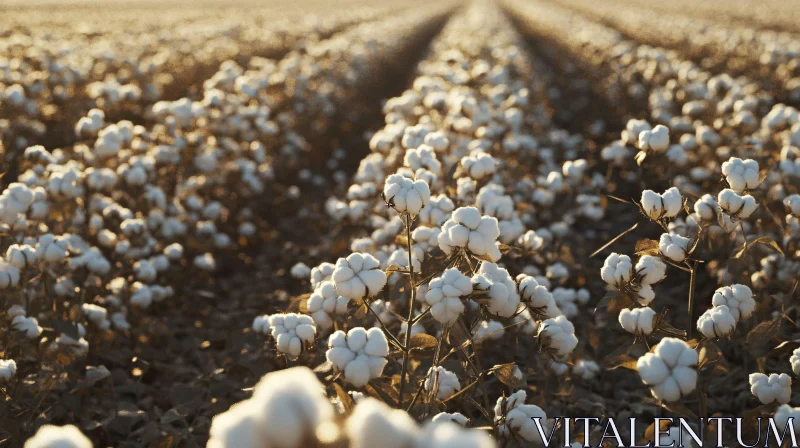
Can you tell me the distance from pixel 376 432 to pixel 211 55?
11.4m

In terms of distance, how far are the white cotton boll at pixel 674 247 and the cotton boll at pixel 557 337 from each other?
1.17ft

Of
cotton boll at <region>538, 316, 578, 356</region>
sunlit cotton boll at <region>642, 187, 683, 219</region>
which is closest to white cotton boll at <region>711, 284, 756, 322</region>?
sunlit cotton boll at <region>642, 187, 683, 219</region>

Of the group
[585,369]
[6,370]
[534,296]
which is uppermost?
[534,296]

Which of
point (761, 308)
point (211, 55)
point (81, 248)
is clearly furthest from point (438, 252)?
point (211, 55)

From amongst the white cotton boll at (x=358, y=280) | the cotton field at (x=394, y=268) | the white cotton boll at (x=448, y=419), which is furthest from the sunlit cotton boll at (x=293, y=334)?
the white cotton boll at (x=448, y=419)

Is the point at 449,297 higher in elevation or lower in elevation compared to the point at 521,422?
higher

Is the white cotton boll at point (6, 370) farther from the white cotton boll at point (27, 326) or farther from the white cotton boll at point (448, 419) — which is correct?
the white cotton boll at point (448, 419)

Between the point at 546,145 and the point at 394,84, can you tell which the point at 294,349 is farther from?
the point at 394,84

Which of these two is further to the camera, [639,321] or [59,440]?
[639,321]

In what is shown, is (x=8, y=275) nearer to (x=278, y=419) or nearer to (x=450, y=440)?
(x=278, y=419)

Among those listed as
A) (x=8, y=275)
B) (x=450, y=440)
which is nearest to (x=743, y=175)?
(x=450, y=440)

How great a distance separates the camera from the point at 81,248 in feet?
11.9

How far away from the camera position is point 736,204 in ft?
7.03

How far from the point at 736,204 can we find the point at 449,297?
104cm
